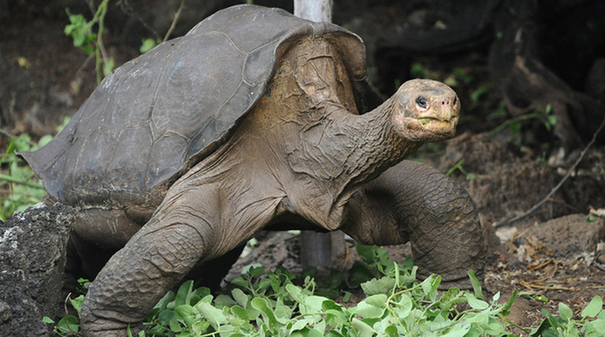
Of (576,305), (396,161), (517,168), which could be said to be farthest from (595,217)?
(396,161)

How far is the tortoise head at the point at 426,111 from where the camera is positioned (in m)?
2.34

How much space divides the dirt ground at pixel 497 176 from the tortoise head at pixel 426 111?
982 mm

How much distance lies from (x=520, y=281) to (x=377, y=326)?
1599 mm

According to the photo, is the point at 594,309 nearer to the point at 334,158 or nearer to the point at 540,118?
the point at 334,158

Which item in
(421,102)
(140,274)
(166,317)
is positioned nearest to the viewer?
(421,102)

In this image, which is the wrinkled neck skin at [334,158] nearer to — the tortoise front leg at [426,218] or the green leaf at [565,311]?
the tortoise front leg at [426,218]

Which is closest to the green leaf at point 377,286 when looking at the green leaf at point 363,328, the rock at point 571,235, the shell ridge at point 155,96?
the green leaf at point 363,328

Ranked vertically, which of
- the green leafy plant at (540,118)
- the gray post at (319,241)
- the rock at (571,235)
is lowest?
the green leafy plant at (540,118)

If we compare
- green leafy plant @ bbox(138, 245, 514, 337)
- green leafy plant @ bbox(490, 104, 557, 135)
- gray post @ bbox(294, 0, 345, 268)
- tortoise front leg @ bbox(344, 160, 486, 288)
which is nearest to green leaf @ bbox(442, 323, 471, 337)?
green leafy plant @ bbox(138, 245, 514, 337)

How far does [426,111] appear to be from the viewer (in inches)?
92.6

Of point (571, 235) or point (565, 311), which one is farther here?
point (571, 235)

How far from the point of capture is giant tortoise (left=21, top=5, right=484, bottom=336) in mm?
2674

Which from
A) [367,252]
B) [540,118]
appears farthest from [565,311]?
[540,118]

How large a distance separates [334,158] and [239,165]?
15.7 inches
